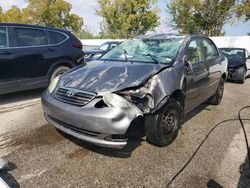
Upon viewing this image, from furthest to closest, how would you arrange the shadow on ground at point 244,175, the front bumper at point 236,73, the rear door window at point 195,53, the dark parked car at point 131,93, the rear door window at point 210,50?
the front bumper at point 236,73
the rear door window at point 210,50
the rear door window at point 195,53
the dark parked car at point 131,93
the shadow on ground at point 244,175

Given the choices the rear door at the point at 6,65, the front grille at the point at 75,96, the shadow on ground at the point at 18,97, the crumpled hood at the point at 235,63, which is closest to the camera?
the front grille at the point at 75,96

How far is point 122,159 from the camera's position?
3.32m

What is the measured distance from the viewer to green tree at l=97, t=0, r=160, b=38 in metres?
28.2

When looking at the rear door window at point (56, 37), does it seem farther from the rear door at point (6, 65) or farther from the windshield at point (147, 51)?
the windshield at point (147, 51)

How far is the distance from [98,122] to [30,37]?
4054 millimetres

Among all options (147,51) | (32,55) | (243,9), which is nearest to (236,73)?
(147,51)

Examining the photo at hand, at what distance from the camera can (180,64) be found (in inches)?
151

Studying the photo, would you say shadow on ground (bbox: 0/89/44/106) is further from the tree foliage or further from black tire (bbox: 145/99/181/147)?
the tree foliage

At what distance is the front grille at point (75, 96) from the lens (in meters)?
3.11

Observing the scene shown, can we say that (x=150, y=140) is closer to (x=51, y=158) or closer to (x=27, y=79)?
(x=51, y=158)

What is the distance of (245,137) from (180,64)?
1.67 meters

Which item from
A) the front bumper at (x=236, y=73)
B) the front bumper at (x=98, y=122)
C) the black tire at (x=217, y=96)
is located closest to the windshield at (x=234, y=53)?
the front bumper at (x=236, y=73)

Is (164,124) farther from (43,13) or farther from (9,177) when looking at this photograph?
(43,13)

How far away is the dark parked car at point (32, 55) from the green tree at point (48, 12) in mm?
32326
